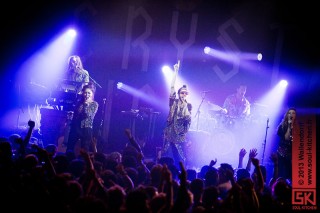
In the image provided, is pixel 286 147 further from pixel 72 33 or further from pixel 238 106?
pixel 72 33

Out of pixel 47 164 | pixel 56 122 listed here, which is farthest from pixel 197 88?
pixel 47 164

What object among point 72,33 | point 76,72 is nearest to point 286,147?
point 76,72

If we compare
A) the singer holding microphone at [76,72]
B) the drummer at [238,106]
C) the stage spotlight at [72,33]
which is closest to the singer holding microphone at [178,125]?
the drummer at [238,106]

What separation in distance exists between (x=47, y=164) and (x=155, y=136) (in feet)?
29.0

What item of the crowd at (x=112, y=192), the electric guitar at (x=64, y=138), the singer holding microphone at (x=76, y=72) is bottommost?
the crowd at (x=112, y=192)

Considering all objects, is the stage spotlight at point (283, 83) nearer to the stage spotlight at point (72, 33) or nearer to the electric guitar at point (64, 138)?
the stage spotlight at point (72, 33)

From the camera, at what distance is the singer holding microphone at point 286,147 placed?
9953mm

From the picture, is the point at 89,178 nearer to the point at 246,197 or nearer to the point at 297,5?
the point at 246,197

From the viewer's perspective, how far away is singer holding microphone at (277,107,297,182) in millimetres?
9953

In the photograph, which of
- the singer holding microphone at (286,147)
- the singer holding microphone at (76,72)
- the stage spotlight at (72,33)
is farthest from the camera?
the stage spotlight at (72,33)

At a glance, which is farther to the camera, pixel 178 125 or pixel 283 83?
pixel 283 83

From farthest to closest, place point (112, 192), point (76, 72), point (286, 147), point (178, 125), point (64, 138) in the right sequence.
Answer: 1. point (76, 72)
2. point (64, 138)
3. point (178, 125)
4. point (286, 147)
5. point (112, 192)

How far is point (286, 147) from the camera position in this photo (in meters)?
10.1

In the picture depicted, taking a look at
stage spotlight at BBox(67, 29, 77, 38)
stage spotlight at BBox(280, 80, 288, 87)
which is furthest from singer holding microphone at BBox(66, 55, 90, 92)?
stage spotlight at BBox(280, 80, 288, 87)
